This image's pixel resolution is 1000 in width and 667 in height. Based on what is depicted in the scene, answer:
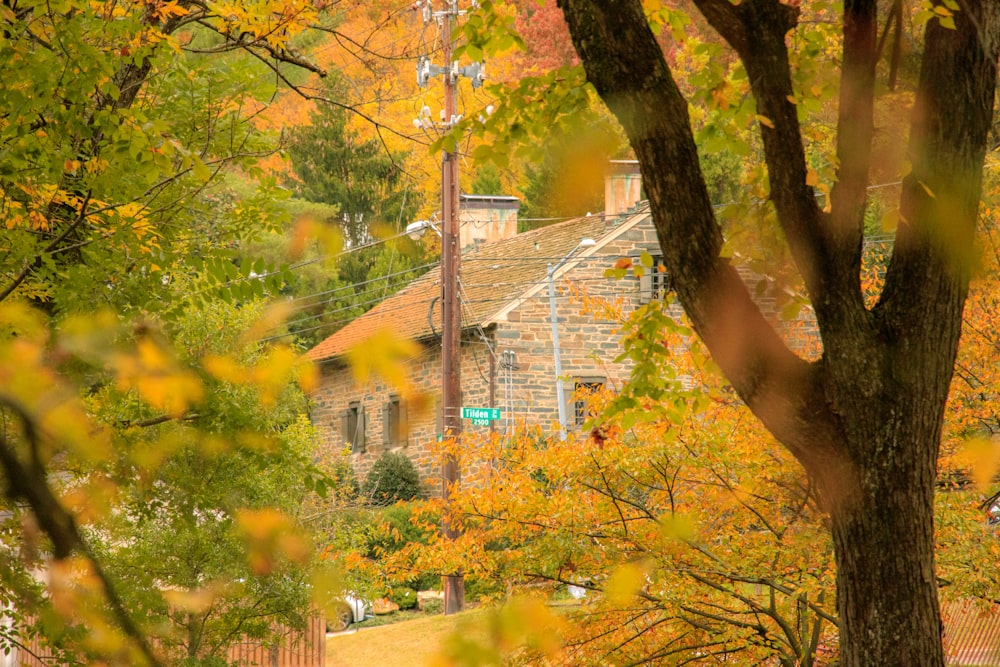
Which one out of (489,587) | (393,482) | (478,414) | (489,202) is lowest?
(393,482)

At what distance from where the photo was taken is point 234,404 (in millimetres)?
4109

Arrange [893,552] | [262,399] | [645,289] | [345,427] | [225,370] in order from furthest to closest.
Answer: [345,427]
[645,289]
[893,552]
[225,370]
[262,399]

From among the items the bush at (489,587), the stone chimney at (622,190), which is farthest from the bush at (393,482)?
the bush at (489,587)

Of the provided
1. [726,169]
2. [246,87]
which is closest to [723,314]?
[246,87]

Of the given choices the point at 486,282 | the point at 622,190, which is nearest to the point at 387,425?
the point at 486,282

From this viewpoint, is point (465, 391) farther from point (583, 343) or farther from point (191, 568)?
point (191, 568)

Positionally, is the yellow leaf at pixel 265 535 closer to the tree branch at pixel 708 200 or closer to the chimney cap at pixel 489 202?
the tree branch at pixel 708 200

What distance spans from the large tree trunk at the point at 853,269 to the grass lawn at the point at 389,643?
1199 centimetres

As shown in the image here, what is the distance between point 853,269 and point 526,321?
19.8 meters

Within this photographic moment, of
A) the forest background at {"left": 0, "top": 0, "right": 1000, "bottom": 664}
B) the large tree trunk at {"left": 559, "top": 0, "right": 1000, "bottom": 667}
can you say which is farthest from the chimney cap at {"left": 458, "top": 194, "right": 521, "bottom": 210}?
the large tree trunk at {"left": 559, "top": 0, "right": 1000, "bottom": 667}

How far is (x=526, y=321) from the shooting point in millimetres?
24297

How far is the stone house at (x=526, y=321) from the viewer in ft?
79.2

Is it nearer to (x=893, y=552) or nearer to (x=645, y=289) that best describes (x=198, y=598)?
(x=893, y=552)

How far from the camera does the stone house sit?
24.1 meters
